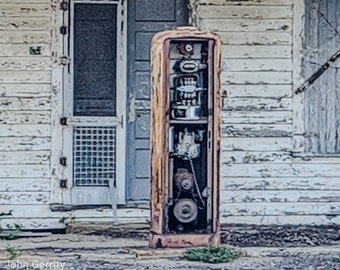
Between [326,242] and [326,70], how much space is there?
1.63 m

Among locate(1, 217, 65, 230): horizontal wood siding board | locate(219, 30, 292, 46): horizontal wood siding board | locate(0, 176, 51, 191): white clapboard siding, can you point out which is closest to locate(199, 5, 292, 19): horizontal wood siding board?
locate(219, 30, 292, 46): horizontal wood siding board

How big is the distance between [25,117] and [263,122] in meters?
2.14

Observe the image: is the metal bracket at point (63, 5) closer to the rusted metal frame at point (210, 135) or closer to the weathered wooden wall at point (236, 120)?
the weathered wooden wall at point (236, 120)

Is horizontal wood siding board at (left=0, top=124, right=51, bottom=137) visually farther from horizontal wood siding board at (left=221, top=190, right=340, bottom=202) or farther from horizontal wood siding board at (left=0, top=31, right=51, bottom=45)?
horizontal wood siding board at (left=221, top=190, right=340, bottom=202)

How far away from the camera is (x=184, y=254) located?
20.3 ft

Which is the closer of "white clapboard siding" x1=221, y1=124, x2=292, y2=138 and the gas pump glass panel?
the gas pump glass panel

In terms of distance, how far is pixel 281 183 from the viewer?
773 centimetres

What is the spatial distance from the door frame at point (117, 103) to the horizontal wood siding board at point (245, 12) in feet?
2.45

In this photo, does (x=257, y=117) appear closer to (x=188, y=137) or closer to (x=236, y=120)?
(x=236, y=120)

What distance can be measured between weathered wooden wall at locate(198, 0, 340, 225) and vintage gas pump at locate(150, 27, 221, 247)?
125 centimetres

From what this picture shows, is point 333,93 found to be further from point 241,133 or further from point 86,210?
point 86,210

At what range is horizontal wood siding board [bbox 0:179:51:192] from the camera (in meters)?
7.57

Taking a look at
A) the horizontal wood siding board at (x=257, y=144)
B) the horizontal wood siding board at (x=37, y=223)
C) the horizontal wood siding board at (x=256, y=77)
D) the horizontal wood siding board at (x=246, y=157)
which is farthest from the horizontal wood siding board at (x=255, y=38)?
the horizontal wood siding board at (x=37, y=223)

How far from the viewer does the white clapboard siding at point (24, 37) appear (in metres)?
7.53
